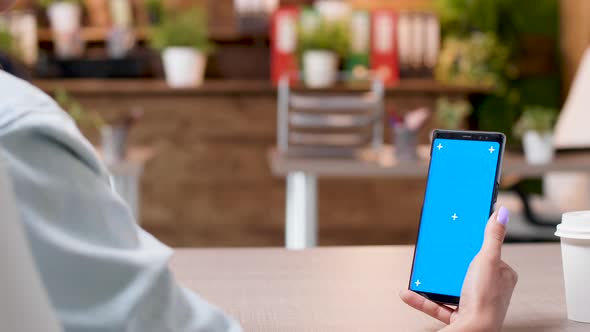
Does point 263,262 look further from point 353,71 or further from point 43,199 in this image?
point 353,71

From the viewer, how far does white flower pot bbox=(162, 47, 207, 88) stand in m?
4.96

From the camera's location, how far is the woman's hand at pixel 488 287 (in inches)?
32.4

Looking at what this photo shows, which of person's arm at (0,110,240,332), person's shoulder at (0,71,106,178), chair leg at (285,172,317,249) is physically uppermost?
person's shoulder at (0,71,106,178)

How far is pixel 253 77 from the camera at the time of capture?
559 cm

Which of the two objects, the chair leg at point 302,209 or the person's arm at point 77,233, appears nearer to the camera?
the person's arm at point 77,233

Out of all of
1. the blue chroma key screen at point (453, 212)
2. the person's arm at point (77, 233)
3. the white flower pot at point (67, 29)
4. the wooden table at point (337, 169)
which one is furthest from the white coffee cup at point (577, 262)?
the white flower pot at point (67, 29)

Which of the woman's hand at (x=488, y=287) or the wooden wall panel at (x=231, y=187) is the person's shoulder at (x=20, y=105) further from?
the wooden wall panel at (x=231, y=187)

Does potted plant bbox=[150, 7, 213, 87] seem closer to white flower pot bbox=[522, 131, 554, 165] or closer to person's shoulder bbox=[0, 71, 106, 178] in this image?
white flower pot bbox=[522, 131, 554, 165]

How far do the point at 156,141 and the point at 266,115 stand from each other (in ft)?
1.98

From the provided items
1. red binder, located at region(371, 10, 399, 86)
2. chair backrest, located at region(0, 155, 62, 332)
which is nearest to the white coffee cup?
chair backrest, located at region(0, 155, 62, 332)

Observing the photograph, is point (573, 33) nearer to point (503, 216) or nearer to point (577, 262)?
point (577, 262)

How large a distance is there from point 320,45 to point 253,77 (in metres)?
1.24

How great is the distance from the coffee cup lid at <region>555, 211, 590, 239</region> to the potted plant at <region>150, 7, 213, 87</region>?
13.5ft

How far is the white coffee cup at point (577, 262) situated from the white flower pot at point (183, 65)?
413 cm
